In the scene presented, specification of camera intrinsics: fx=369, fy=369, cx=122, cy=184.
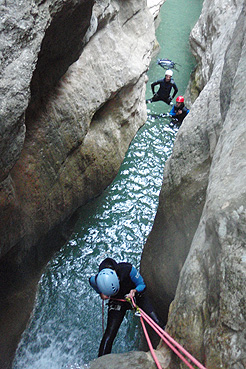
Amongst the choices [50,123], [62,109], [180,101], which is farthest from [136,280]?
[180,101]

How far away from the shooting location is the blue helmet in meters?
4.40

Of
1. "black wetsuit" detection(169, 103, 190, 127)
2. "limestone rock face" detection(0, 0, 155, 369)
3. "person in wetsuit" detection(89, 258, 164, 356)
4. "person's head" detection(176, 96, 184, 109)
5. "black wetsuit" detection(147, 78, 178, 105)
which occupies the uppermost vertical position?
"black wetsuit" detection(147, 78, 178, 105)

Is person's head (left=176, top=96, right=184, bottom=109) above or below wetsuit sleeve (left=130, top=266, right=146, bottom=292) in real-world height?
above

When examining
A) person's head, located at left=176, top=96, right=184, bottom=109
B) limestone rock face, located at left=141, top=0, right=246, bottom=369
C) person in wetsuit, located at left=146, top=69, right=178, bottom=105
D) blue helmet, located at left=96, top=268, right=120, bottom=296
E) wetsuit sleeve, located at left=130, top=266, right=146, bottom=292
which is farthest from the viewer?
person in wetsuit, located at left=146, top=69, right=178, bottom=105

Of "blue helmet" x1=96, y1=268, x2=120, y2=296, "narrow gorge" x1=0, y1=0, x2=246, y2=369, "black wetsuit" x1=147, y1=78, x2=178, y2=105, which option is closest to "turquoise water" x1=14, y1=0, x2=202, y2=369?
"narrow gorge" x1=0, y1=0, x2=246, y2=369

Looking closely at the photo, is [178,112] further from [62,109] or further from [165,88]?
[62,109]

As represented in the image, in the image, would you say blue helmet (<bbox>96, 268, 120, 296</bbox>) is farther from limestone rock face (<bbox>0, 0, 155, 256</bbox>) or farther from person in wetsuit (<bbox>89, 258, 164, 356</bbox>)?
limestone rock face (<bbox>0, 0, 155, 256</bbox>)

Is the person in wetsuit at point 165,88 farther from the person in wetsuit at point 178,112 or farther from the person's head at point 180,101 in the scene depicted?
the person's head at point 180,101

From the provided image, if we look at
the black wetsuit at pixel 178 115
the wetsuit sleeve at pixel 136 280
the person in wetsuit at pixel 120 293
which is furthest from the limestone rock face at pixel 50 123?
the black wetsuit at pixel 178 115

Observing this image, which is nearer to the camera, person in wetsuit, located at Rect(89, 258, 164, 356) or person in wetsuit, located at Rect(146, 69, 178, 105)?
person in wetsuit, located at Rect(89, 258, 164, 356)

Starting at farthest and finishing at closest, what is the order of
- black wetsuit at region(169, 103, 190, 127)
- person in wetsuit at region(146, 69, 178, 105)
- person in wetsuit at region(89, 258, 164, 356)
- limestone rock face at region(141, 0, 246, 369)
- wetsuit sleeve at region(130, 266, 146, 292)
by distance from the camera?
1. person in wetsuit at region(146, 69, 178, 105)
2. black wetsuit at region(169, 103, 190, 127)
3. wetsuit sleeve at region(130, 266, 146, 292)
4. person in wetsuit at region(89, 258, 164, 356)
5. limestone rock face at region(141, 0, 246, 369)

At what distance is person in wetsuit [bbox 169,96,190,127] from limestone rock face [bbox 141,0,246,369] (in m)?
A: 5.51

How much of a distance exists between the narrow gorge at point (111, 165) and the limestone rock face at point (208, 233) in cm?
1

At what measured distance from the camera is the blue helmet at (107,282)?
4.40 m
